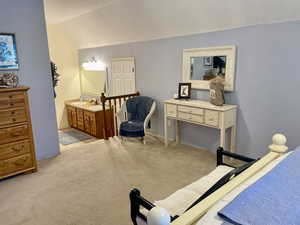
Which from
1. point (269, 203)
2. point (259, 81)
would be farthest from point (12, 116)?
point (259, 81)

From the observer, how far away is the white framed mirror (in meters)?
3.26

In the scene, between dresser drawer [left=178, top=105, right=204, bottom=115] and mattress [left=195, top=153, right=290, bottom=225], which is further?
dresser drawer [left=178, top=105, right=204, bottom=115]

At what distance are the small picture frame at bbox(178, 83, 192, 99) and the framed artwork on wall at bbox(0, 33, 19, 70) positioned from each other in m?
2.44

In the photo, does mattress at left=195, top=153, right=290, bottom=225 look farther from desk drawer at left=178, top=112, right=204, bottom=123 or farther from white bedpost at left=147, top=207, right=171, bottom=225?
desk drawer at left=178, top=112, right=204, bottom=123

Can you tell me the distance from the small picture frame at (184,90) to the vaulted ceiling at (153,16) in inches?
33.0

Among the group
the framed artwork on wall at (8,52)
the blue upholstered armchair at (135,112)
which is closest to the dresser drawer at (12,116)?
the framed artwork on wall at (8,52)

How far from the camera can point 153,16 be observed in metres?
3.77

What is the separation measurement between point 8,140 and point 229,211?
9.39 ft

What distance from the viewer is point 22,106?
298cm

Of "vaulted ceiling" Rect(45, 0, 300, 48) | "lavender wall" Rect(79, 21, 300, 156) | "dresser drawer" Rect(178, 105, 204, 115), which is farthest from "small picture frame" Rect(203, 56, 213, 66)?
"dresser drawer" Rect(178, 105, 204, 115)

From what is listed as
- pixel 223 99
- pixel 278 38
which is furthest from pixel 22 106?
pixel 278 38

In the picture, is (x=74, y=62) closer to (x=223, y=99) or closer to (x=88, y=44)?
(x=88, y=44)

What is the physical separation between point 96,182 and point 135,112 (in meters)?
1.88

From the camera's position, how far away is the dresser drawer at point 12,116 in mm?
2859
